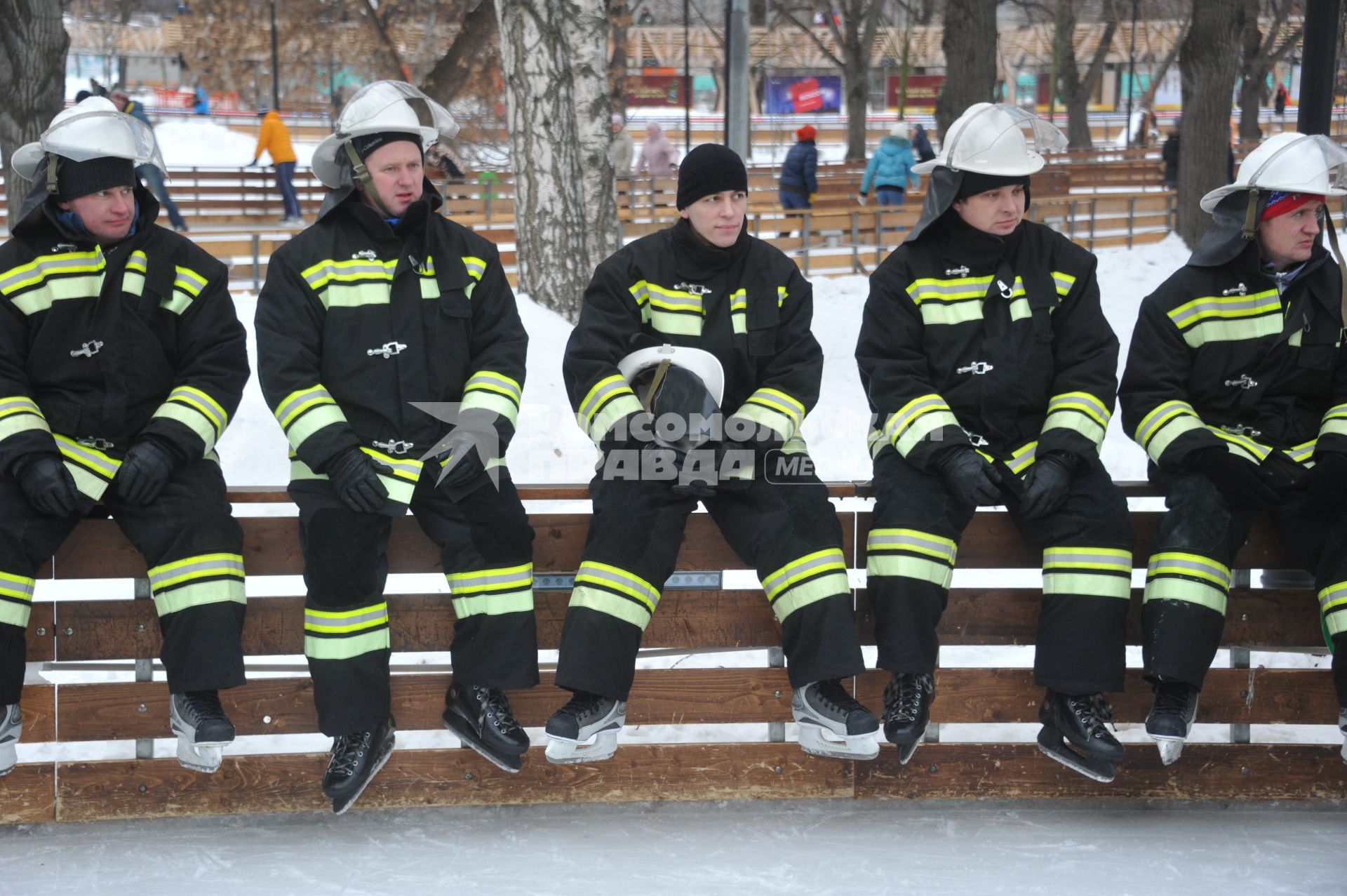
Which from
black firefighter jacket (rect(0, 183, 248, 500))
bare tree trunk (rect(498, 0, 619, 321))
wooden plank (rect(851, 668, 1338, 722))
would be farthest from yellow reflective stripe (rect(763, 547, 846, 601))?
bare tree trunk (rect(498, 0, 619, 321))

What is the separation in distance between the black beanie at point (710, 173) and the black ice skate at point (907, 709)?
1581 millimetres

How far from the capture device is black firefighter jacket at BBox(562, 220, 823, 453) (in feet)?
14.1

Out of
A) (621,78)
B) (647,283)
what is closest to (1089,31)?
(621,78)

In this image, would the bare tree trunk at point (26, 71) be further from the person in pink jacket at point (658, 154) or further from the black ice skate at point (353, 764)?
the person in pink jacket at point (658, 154)

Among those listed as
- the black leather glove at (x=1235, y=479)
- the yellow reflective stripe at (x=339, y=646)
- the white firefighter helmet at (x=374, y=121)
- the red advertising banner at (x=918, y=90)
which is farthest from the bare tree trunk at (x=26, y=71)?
the red advertising banner at (x=918, y=90)

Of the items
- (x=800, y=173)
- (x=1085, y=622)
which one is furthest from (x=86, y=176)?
(x=800, y=173)

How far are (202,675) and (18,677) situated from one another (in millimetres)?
524

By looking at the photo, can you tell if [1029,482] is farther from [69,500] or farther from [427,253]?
[69,500]

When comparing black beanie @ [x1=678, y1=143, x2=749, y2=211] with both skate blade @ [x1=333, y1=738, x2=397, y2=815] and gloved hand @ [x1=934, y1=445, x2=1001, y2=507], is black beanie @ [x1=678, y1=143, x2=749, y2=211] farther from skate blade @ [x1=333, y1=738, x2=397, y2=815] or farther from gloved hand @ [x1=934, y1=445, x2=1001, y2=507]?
skate blade @ [x1=333, y1=738, x2=397, y2=815]

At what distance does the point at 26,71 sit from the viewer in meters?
9.20

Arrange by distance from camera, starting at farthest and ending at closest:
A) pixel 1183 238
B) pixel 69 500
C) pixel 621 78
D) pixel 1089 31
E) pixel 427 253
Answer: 1. pixel 1089 31
2. pixel 621 78
3. pixel 1183 238
4. pixel 427 253
5. pixel 69 500

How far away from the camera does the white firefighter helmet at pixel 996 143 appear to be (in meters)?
4.30

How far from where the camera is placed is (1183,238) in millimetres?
18828

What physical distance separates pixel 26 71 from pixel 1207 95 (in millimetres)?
13747
